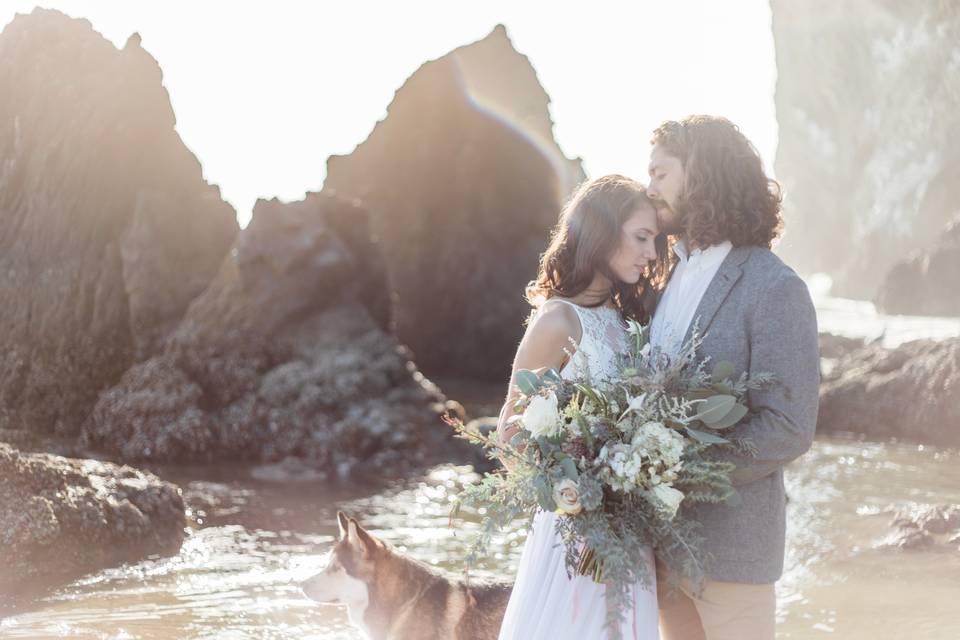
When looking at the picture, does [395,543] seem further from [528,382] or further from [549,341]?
[528,382]

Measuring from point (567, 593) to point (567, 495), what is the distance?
1.73 feet

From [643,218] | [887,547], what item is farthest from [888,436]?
Result: [643,218]

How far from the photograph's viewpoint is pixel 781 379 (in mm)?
3160

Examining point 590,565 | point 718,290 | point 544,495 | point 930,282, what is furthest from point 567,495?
point 930,282

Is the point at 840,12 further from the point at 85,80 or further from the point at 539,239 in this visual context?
the point at 85,80

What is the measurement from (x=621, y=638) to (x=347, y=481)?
12408 millimetres

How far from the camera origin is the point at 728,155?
3.45m

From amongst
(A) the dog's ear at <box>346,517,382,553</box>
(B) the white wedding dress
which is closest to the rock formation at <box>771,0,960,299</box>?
(A) the dog's ear at <box>346,517,382,553</box>

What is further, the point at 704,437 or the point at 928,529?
the point at 928,529

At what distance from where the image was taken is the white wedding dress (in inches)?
128

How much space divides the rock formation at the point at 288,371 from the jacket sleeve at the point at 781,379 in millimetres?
13336

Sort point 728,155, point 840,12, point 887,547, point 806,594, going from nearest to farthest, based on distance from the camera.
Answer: point 728,155 < point 806,594 < point 887,547 < point 840,12

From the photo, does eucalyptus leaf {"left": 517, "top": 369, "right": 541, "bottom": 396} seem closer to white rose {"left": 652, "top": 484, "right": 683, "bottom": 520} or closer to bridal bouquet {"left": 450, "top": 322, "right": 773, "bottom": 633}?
bridal bouquet {"left": 450, "top": 322, "right": 773, "bottom": 633}

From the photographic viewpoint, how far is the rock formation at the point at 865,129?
309ft
